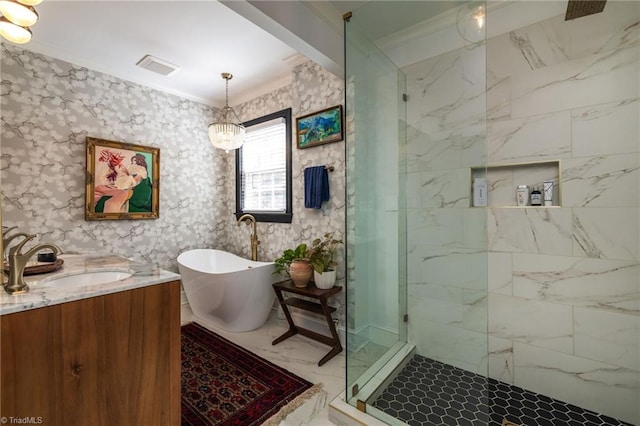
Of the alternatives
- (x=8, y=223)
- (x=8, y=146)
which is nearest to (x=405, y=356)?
(x=8, y=223)

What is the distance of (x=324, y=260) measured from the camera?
2.40 meters

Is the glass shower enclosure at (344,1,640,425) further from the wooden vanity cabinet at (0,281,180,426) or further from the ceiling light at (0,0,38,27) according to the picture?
the ceiling light at (0,0,38,27)

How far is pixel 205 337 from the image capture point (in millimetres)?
2561

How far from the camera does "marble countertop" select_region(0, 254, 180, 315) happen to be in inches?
37.4

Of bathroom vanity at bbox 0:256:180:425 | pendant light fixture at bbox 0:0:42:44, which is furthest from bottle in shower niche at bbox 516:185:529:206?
pendant light fixture at bbox 0:0:42:44

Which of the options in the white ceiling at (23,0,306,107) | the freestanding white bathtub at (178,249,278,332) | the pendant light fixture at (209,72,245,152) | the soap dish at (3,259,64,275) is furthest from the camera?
the pendant light fixture at (209,72,245,152)

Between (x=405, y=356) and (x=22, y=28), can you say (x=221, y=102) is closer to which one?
(x=22, y=28)

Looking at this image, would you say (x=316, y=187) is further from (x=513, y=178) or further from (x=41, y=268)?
(x=41, y=268)

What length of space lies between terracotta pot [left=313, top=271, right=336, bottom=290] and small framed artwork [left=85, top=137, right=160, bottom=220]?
205cm

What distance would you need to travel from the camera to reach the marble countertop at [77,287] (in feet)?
3.12

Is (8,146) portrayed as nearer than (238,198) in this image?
Yes

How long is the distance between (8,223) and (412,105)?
3.40 meters

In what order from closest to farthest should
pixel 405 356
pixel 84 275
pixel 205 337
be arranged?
pixel 84 275
pixel 405 356
pixel 205 337

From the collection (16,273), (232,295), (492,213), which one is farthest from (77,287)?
(492,213)
